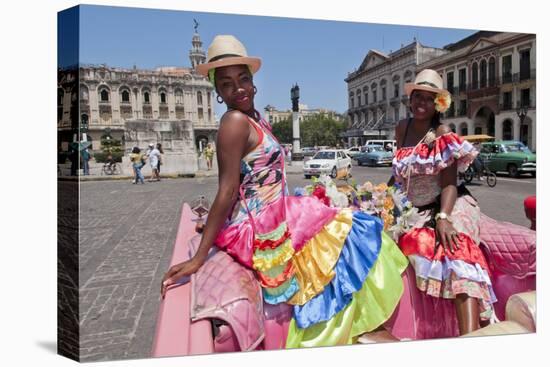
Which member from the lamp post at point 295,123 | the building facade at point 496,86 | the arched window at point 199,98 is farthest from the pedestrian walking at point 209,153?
the building facade at point 496,86

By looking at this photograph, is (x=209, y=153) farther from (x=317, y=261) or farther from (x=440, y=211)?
(x=440, y=211)

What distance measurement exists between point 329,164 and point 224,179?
1.88 meters

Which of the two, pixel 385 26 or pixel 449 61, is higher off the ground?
pixel 385 26

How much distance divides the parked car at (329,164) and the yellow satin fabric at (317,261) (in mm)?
914

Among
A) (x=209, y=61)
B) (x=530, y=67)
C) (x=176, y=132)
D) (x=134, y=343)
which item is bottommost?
(x=134, y=343)

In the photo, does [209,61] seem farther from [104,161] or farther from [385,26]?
[385,26]

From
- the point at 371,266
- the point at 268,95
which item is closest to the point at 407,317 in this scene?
the point at 371,266

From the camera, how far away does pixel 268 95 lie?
132 inches

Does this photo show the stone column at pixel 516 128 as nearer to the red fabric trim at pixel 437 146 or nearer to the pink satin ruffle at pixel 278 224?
the red fabric trim at pixel 437 146

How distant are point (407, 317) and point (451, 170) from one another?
1.05m

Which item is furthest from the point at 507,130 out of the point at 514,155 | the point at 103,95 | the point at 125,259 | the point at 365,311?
the point at 125,259

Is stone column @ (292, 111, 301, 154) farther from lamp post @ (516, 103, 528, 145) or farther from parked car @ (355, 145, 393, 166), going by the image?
lamp post @ (516, 103, 528, 145)

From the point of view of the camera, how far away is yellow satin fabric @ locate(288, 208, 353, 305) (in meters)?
2.48

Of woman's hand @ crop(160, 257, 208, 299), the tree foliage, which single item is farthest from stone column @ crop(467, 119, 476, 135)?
woman's hand @ crop(160, 257, 208, 299)
